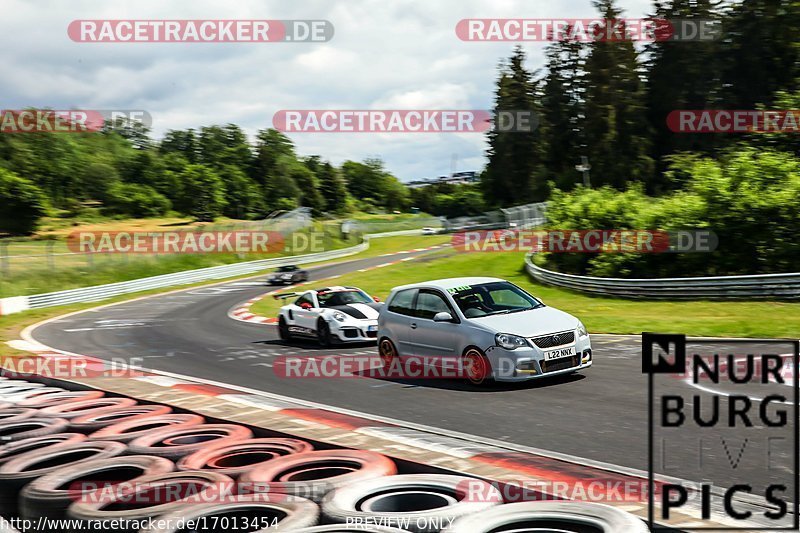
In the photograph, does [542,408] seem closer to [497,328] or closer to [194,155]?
[497,328]

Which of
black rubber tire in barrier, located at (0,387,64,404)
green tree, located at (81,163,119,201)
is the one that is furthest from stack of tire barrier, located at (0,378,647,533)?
green tree, located at (81,163,119,201)

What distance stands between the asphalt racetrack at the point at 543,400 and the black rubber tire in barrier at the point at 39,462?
3657 mm

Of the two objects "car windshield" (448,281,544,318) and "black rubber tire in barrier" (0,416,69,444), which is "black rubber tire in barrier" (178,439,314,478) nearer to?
"black rubber tire in barrier" (0,416,69,444)

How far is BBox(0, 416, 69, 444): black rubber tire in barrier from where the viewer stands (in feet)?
23.2

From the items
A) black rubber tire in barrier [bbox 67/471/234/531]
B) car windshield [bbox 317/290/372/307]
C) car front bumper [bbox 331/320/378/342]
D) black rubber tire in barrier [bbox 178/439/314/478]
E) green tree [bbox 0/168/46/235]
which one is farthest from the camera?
green tree [bbox 0/168/46/235]

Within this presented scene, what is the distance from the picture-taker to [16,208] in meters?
79.2

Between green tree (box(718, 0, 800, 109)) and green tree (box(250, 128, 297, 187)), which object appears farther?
green tree (box(250, 128, 297, 187))

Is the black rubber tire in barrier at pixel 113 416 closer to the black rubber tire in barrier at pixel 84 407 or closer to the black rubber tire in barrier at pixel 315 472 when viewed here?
the black rubber tire in barrier at pixel 84 407

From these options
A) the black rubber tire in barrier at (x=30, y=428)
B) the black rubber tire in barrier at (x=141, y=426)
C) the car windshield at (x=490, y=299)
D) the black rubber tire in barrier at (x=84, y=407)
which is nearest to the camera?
the black rubber tire in barrier at (x=141, y=426)

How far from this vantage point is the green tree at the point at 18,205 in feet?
257

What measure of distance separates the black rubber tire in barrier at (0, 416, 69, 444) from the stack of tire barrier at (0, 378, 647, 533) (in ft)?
0.09

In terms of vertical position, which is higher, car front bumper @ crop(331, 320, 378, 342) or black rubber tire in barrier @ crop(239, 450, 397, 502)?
black rubber tire in barrier @ crop(239, 450, 397, 502)

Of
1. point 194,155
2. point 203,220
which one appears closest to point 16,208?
point 203,220

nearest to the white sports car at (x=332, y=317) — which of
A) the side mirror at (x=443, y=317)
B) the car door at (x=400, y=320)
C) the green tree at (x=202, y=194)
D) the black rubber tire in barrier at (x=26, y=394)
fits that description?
the car door at (x=400, y=320)
